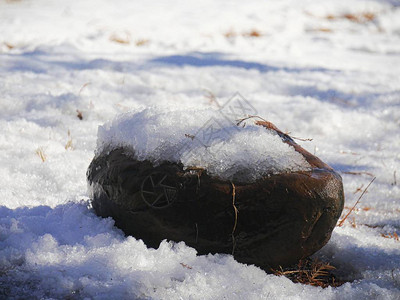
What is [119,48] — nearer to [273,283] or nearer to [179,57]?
[179,57]

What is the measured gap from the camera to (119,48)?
6234 millimetres

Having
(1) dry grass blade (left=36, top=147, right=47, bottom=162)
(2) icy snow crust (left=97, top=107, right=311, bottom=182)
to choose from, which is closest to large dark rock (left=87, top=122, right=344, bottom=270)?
(2) icy snow crust (left=97, top=107, right=311, bottom=182)

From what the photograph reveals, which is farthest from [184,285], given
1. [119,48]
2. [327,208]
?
[119,48]

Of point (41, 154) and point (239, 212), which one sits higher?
point (239, 212)

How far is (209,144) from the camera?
1859mm

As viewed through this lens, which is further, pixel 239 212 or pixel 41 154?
pixel 41 154

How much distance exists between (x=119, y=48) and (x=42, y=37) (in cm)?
115

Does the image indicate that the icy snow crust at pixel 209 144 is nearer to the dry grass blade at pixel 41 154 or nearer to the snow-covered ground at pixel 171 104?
the snow-covered ground at pixel 171 104

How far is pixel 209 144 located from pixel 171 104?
1.41 ft

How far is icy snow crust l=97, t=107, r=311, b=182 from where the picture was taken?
1806 mm

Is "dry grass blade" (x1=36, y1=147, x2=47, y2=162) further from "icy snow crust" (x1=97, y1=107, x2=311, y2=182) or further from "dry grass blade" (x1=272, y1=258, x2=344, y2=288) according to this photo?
"dry grass blade" (x1=272, y1=258, x2=344, y2=288)

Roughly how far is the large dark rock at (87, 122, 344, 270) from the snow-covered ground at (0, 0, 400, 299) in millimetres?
93

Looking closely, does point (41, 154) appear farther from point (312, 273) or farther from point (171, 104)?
point (312, 273)

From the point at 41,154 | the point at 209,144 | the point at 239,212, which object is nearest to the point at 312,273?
the point at 239,212
